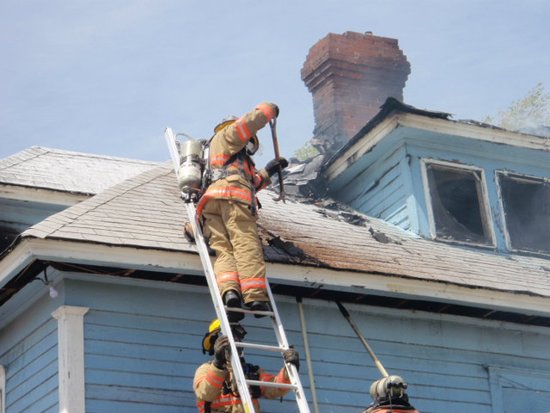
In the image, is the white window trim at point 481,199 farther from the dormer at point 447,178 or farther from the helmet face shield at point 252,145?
the helmet face shield at point 252,145

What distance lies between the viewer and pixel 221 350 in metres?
8.34

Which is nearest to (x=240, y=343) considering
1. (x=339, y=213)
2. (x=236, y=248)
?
(x=236, y=248)

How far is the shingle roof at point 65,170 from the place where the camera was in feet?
40.3

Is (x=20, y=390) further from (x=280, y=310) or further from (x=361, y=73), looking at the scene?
(x=361, y=73)

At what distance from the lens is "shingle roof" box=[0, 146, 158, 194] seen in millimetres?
12297

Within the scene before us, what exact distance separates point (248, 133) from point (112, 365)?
2.13m

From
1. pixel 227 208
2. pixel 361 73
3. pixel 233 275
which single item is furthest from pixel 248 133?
pixel 361 73

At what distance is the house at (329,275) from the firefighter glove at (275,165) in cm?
71

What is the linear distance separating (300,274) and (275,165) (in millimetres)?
941

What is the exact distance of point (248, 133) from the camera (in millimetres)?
9477

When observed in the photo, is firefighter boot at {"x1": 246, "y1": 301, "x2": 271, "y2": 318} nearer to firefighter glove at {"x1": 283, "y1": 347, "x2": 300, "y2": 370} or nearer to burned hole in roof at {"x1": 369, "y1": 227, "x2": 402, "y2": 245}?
firefighter glove at {"x1": 283, "y1": 347, "x2": 300, "y2": 370}

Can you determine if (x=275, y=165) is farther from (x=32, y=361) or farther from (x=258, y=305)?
(x=32, y=361)

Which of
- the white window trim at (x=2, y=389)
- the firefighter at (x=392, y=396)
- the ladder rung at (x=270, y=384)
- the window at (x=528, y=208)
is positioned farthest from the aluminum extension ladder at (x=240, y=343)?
the window at (x=528, y=208)

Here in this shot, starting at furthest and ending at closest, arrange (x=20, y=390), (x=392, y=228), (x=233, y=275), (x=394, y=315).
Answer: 1. (x=392, y=228)
2. (x=394, y=315)
3. (x=20, y=390)
4. (x=233, y=275)
